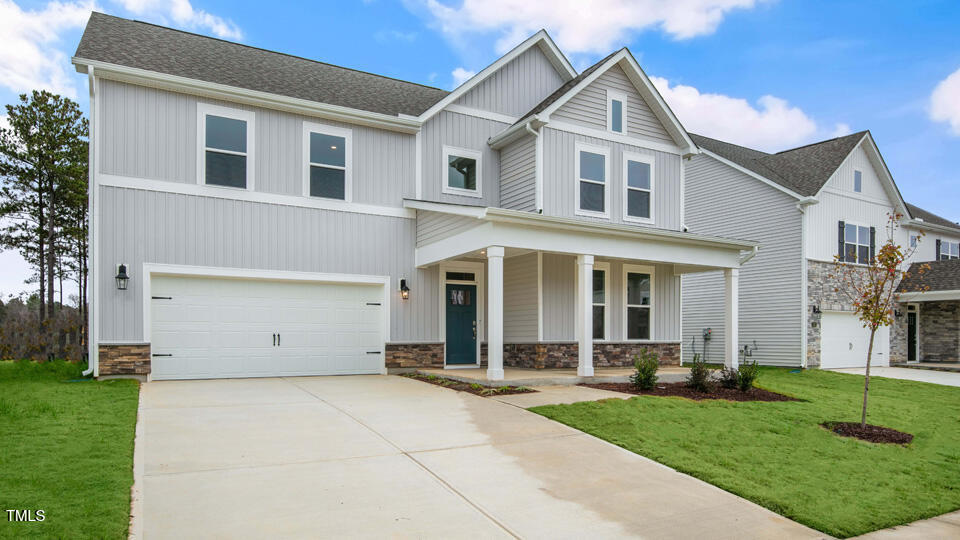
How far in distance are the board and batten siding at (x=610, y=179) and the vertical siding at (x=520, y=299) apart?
1472 millimetres

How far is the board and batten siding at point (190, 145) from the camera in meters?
10.4

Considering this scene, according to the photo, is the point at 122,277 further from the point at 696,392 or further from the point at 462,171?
the point at 696,392

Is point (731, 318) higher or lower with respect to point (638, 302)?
lower

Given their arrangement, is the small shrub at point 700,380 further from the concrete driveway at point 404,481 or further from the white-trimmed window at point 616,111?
the white-trimmed window at point 616,111

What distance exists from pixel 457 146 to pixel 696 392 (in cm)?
759

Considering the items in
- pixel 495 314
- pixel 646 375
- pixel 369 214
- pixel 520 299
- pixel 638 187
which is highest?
pixel 638 187

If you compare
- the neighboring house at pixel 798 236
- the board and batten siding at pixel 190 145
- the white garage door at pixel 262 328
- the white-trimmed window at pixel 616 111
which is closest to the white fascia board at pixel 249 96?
the board and batten siding at pixel 190 145

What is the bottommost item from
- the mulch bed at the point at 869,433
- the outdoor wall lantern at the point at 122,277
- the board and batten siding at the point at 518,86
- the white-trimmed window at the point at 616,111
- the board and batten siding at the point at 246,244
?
the mulch bed at the point at 869,433

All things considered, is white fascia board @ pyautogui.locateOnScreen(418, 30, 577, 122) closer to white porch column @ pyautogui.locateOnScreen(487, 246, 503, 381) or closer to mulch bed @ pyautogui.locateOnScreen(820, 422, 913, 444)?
white porch column @ pyautogui.locateOnScreen(487, 246, 503, 381)

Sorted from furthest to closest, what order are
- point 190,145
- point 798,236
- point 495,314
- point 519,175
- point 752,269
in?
1. point 752,269
2. point 798,236
3. point 519,175
4. point 190,145
5. point 495,314

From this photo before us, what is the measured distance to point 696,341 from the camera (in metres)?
20.2

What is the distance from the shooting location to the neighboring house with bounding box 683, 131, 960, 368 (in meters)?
17.8

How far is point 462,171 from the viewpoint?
45.5 feet

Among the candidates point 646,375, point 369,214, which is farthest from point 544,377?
point 369,214
